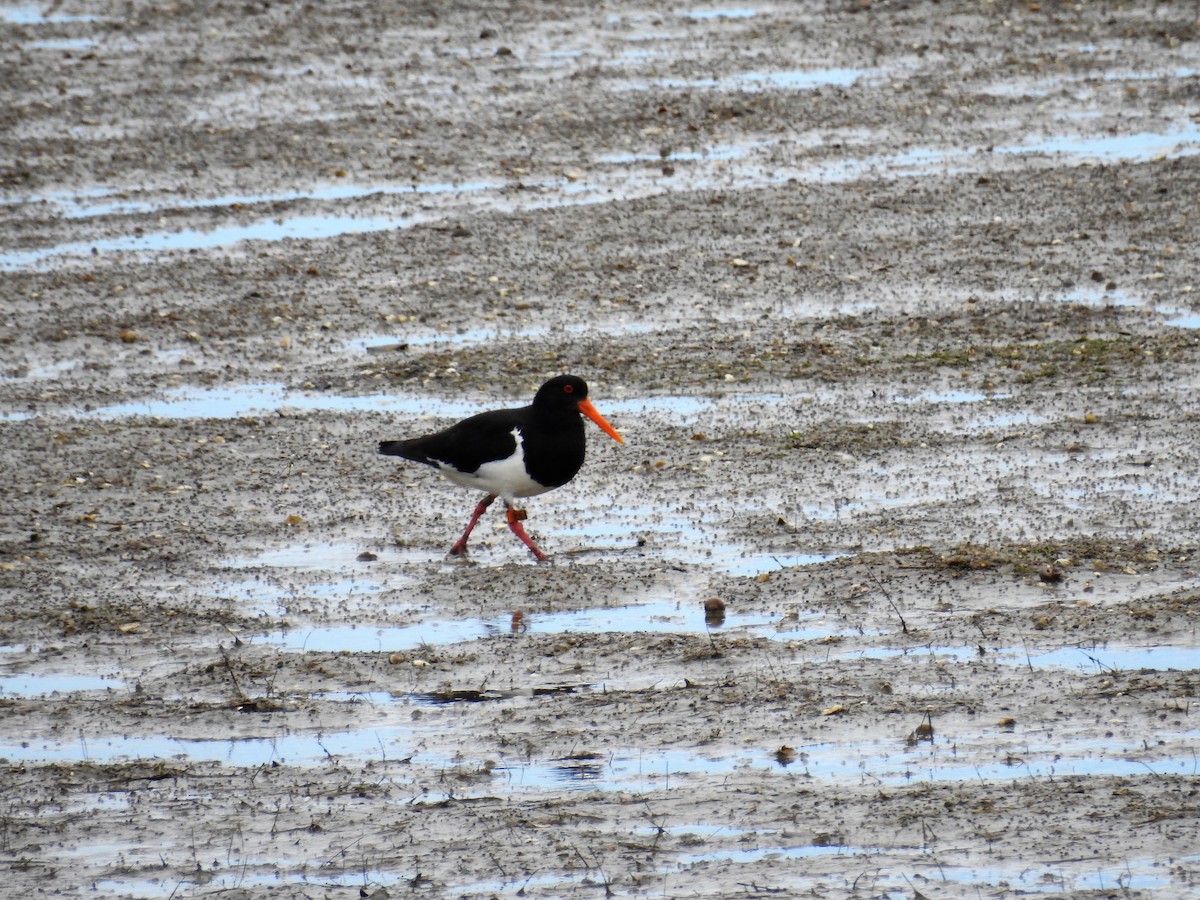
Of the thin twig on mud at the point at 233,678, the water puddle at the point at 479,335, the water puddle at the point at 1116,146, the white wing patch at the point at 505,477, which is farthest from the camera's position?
the water puddle at the point at 1116,146

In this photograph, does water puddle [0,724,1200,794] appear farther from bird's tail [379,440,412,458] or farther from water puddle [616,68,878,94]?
water puddle [616,68,878,94]

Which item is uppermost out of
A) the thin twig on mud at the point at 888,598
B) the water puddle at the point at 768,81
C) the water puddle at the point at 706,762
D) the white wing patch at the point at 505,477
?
the water puddle at the point at 768,81

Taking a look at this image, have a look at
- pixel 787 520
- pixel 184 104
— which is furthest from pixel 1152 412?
pixel 184 104

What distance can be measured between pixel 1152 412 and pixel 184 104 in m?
10.2

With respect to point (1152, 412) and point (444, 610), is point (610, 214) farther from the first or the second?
point (444, 610)

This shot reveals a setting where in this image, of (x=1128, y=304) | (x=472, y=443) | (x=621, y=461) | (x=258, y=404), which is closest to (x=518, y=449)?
(x=472, y=443)

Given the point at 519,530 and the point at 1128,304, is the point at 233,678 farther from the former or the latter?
the point at 1128,304

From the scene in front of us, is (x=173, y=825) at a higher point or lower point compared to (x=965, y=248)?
lower

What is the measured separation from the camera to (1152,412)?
9.48 metres

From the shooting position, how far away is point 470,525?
855 centimetres

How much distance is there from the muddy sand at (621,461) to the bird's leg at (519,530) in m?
0.12

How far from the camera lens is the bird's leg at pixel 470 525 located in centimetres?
852

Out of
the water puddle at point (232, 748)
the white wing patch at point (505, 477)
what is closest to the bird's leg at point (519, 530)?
the white wing patch at point (505, 477)

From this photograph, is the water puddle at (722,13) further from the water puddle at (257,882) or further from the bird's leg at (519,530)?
the water puddle at (257,882)
